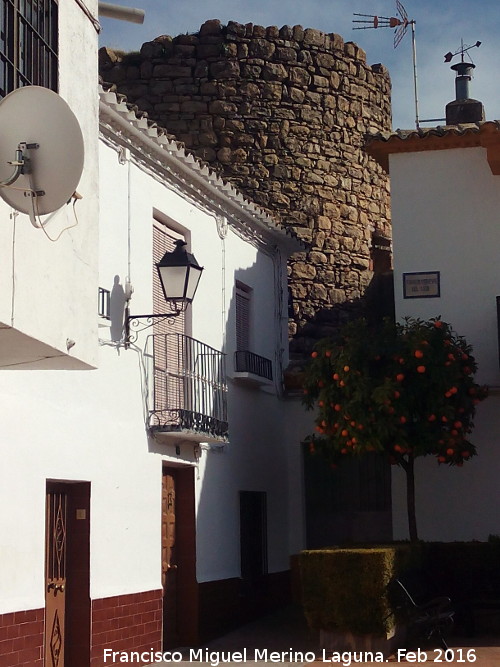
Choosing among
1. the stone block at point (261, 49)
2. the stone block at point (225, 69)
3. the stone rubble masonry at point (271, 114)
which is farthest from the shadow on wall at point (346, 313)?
the stone block at point (261, 49)

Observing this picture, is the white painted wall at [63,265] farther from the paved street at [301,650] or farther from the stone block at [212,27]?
the stone block at [212,27]

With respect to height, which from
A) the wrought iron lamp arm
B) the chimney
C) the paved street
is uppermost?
the chimney

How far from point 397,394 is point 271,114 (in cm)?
808

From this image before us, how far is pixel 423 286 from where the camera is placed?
1484 centimetres

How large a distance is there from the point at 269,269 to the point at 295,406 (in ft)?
6.48

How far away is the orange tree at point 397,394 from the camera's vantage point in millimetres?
12703

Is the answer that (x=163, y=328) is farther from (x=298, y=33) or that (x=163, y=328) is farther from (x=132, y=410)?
(x=298, y=33)

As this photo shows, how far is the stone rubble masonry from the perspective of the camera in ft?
62.6

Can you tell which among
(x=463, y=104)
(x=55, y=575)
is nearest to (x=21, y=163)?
(x=55, y=575)

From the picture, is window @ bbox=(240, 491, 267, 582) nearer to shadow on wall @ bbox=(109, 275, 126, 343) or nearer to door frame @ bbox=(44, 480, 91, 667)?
shadow on wall @ bbox=(109, 275, 126, 343)

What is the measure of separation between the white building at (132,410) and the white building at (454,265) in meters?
1.94

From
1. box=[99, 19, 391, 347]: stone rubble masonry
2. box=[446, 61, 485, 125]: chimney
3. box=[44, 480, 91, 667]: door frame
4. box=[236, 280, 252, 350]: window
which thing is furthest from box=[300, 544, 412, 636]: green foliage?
box=[446, 61, 485, 125]: chimney

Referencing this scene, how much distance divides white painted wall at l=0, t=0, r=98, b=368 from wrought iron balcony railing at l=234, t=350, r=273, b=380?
5929 millimetres

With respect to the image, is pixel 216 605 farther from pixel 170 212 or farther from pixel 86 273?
pixel 86 273
